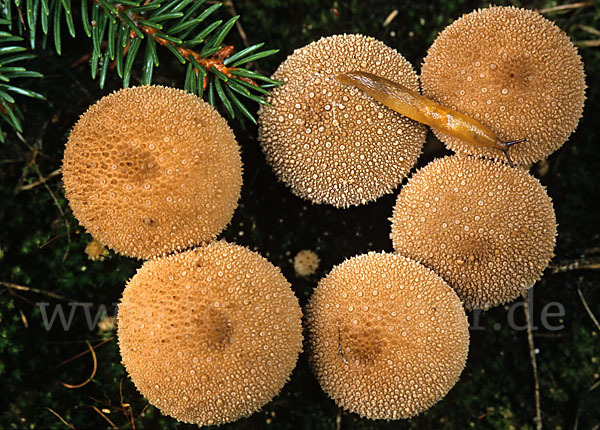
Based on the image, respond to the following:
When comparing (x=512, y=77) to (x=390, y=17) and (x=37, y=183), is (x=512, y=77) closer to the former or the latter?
(x=390, y=17)

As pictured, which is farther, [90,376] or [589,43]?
[589,43]

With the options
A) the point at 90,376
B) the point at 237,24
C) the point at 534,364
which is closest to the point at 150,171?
the point at 237,24

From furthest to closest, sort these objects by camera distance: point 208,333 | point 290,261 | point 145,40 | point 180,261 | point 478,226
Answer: point 290,261, point 145,40, point 478,226, point 180,261, point 208,333

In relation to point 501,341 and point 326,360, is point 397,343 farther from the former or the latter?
point 501,341

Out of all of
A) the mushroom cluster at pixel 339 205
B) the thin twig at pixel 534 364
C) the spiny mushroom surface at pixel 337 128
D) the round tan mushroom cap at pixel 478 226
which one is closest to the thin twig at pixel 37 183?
the mushroom cluster at pixel 339 205

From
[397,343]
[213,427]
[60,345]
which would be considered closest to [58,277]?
[60,345]

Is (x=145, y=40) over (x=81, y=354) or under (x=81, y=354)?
over

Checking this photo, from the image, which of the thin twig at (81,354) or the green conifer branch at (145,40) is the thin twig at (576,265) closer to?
the green conifer branch at (145,40)
